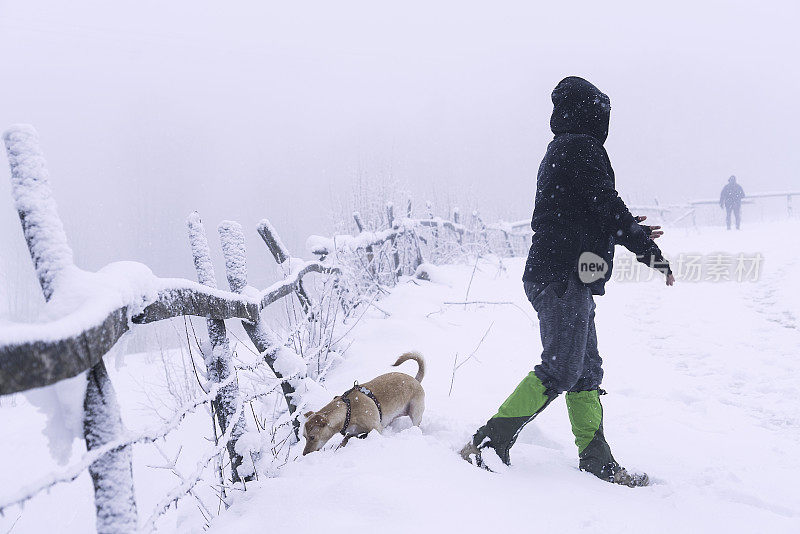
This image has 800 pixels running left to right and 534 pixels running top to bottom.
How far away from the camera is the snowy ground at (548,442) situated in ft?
5.78

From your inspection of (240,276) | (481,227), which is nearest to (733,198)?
(481,227)

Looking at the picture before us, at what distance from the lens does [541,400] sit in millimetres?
2369

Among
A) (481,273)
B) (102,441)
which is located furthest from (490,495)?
(481,273)

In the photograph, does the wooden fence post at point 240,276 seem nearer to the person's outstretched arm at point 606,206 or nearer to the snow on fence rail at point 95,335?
the snow on fence rail at point 95,335

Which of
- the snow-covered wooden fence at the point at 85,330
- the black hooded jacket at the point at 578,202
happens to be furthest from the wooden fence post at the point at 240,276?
the black hooded jacket at the point at 578,202

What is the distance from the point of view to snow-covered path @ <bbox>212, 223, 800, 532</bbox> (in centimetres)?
174

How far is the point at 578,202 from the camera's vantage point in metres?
2.36

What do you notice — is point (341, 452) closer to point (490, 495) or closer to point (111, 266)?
point (490, 495)

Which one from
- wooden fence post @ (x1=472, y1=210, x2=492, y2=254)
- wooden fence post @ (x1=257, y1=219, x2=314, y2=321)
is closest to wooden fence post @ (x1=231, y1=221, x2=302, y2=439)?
wooden fence post @ (x1=257, y1=219, x2=314, y2=321)

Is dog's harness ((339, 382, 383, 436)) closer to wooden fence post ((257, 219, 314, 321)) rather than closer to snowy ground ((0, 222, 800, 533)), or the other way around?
snowy ground ((0, 222, 800, 533))

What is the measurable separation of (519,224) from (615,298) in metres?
7.46

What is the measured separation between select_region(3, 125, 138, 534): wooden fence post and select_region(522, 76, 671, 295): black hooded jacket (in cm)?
193

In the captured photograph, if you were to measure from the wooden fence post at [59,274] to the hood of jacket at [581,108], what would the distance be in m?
2.31

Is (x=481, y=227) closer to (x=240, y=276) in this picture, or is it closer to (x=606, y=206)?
(x=606, y=206)
